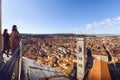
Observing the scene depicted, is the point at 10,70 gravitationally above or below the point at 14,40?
below

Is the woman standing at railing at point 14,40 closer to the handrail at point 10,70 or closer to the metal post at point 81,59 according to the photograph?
the handrail at point 10,70

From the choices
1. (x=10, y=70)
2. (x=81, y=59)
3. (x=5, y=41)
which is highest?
(x=5, y=41)

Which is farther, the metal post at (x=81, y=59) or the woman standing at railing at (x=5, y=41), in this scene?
the metal post at (x=81, y=59)

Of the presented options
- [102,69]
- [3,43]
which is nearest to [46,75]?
[3,43]

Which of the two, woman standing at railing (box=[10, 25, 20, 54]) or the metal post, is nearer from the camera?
woman standing at railing (box=[10, 25, 20, 54])

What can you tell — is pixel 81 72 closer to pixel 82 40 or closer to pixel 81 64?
pixel 81 64

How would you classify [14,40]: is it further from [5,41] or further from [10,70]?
[10,70]

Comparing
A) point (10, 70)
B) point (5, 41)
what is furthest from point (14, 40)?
point (10, 70)

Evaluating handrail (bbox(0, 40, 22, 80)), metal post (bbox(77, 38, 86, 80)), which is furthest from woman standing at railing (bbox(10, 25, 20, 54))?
metal post (bbox(77, 38, 86, 80))

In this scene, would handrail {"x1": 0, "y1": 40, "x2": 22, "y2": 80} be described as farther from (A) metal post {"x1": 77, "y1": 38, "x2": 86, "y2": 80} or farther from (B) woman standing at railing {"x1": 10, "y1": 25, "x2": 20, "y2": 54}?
(A) metal post {"x1": 77, "y1": 38, "x2": 86, "y2": 80}

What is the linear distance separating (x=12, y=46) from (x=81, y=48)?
36.1 feet

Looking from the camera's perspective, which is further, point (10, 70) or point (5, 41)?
point (5, 41)

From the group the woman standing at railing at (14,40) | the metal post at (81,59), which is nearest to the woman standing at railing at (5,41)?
the woman standing at railing at (14,40)

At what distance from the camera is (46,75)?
353 cm
